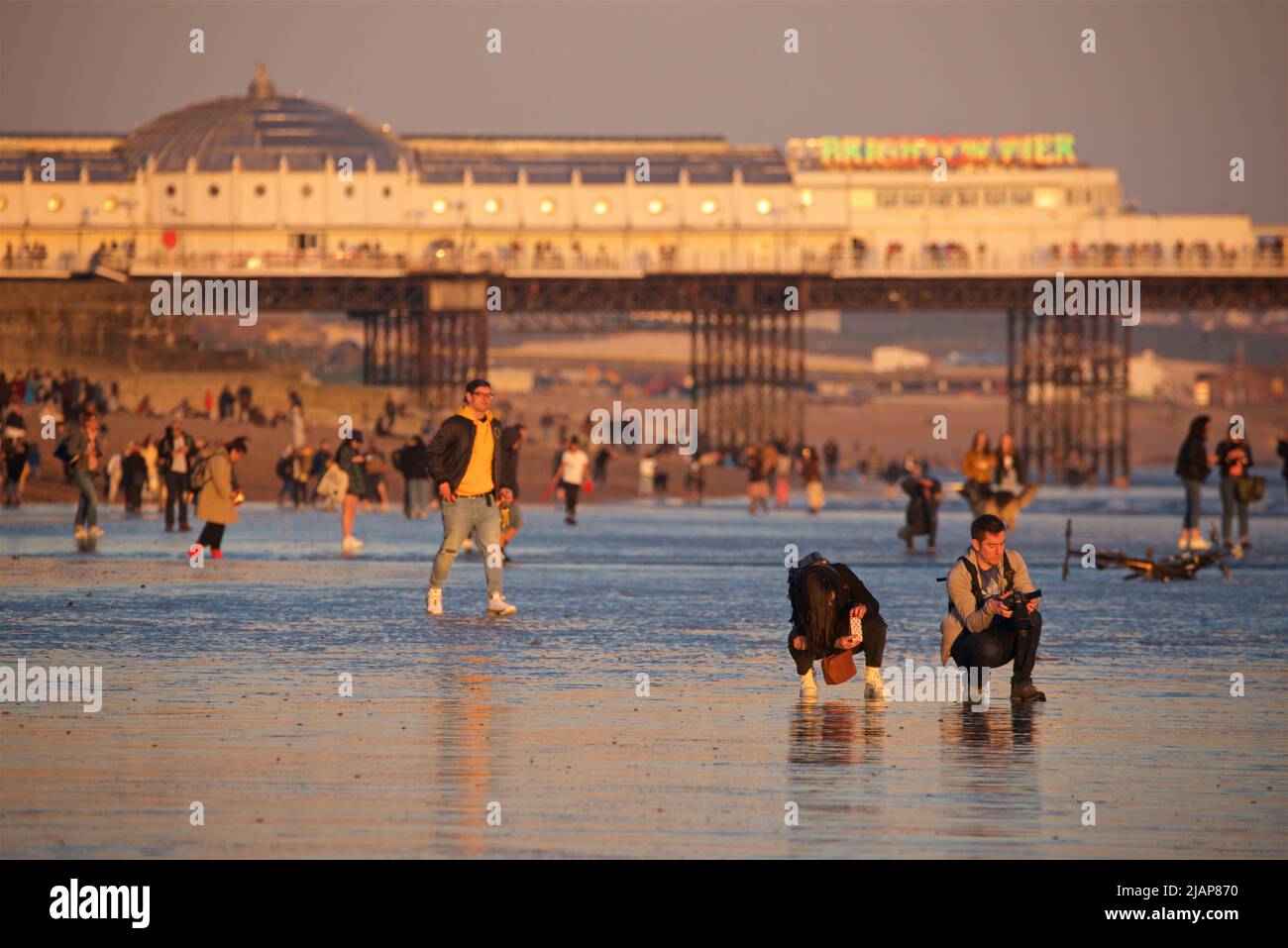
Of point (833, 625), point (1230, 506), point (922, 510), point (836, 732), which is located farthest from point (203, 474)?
point (836, 732)

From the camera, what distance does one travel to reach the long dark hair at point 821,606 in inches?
463

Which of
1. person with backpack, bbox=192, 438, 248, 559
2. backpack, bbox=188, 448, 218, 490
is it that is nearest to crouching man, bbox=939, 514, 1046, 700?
person with backpack, bbox=192, 438, 248, 559

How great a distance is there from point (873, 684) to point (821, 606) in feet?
1.81

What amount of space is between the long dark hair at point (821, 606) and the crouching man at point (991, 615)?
60 cm

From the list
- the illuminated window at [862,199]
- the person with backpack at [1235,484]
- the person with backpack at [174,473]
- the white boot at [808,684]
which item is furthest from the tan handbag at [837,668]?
the illuminated window at [862,199]

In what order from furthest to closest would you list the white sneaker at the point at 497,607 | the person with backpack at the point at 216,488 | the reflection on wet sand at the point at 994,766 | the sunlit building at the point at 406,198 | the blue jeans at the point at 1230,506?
the sunlit building at the point at 406,198 < the blue jeans at the point at 1230,506 < the person with backpack at the point at 216,488 < the white sneaker at the point at 497,607 < the reflection on wet sand at the point at 994,766

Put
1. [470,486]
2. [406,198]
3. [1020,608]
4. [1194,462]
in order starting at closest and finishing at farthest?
[1020,608], [470,486], [1194,462], [406,198]

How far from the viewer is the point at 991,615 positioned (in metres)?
11.8

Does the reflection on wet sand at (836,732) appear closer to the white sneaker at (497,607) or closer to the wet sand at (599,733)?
the wet sand at (599,733)

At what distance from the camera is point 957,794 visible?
880 centimetres

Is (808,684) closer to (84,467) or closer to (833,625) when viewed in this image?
(833,625)

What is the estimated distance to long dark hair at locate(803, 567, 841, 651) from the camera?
1176 centimetres
